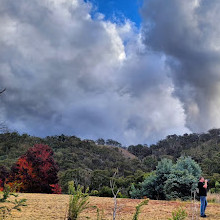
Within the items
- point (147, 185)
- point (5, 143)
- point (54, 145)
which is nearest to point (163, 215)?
point (147, 185)

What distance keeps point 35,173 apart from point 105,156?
5673cm

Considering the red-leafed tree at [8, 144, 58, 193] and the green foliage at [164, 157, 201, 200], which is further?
the red-leafed tree at [8, 144, 58, 193]

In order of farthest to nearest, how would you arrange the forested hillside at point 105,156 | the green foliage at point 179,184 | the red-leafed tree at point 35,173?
the forested hillside at point 105,156, the red-leafed tree at point 35,173, the green foliage at point 179,184

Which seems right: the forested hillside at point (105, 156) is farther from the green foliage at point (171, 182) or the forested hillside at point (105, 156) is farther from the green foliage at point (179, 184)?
the green foliage at point (179, 184)

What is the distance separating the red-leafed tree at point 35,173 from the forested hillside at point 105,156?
10.8 feet

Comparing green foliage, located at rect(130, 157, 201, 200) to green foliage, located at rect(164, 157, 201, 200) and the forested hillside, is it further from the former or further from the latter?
the forested hillside

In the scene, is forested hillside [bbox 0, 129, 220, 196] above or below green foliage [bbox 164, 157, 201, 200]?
above

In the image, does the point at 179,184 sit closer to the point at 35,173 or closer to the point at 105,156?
the point at 35,173

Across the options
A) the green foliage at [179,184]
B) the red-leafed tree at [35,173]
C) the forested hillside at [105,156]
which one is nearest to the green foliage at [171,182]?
the green foliage at [179,184]

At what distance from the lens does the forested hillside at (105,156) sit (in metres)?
32.8

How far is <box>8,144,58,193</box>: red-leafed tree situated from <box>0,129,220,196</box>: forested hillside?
329cm

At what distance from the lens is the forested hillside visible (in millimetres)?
32812

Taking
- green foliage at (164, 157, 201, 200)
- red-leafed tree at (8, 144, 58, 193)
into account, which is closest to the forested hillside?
red-leafed tree at (8, 144, 58, 193)

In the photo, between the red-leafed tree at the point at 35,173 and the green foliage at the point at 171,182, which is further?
the red-leafed tree at the point at 35,173
